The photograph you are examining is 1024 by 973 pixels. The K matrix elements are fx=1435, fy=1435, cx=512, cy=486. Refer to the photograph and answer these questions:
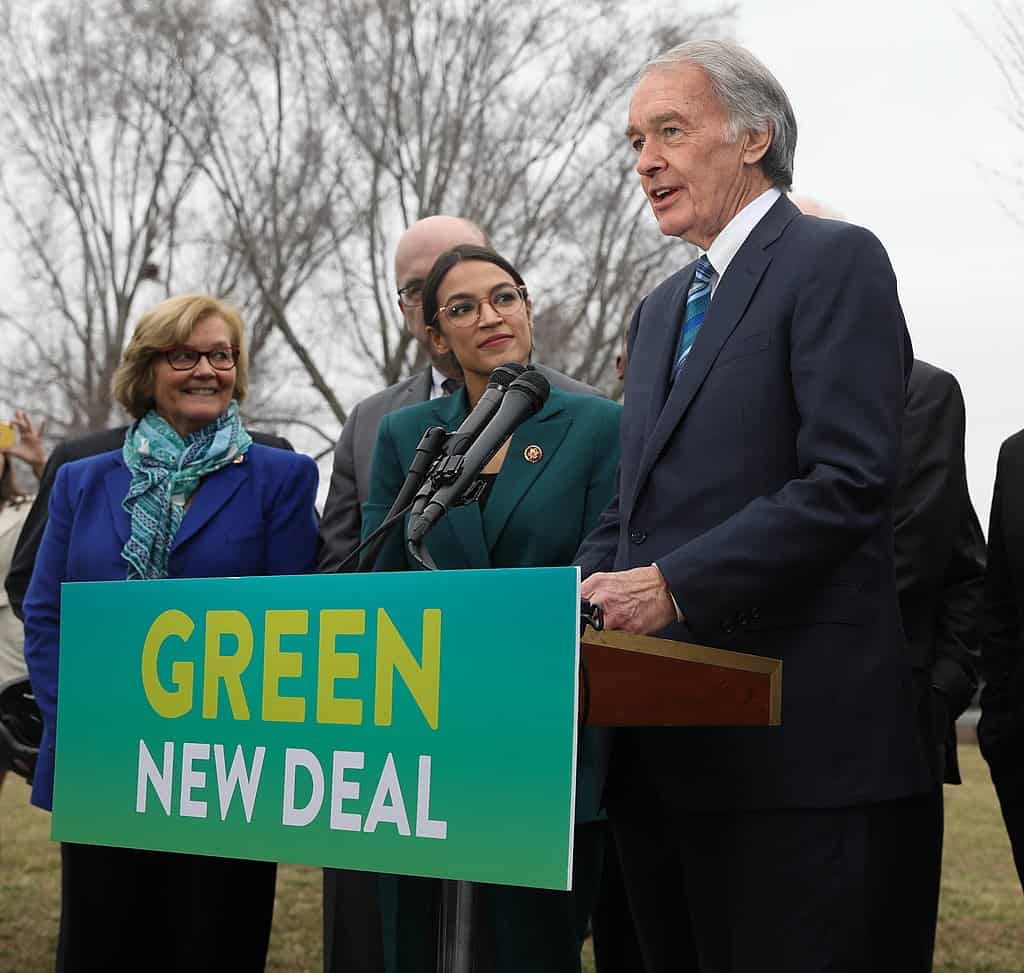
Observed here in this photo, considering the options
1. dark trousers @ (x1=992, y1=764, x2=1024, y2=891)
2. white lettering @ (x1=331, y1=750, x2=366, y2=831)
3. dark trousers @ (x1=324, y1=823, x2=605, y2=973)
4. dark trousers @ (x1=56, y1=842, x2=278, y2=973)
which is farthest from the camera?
dark trousers @ (x1=56, y1=842, x2=278, y2=973)

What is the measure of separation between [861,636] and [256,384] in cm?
1544

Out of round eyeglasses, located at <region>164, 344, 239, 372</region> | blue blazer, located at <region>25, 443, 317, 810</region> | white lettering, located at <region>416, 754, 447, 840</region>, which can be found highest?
round eyeglasses, located at <region>164, 344, 239, 372</region>

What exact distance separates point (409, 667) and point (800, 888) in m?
0.78

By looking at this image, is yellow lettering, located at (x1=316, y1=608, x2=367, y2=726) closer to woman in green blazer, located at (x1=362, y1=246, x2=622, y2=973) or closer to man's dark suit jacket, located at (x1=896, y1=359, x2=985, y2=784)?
woman in green blazer, located at (x1=362, y1=246, x2=622, y2=973)

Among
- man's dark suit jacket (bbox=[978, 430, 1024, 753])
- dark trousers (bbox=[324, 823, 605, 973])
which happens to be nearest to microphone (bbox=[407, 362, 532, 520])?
dark trousers (bbox=[324, 823, 605, 973])

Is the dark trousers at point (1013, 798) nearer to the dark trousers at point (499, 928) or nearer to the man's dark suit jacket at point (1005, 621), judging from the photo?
the man's dark suit jacket at point (1005, 621)

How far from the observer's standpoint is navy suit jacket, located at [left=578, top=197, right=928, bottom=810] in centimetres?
228

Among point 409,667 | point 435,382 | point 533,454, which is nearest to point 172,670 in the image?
point 409,667

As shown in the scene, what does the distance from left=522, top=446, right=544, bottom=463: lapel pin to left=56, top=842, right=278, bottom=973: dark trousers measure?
141 centimetres

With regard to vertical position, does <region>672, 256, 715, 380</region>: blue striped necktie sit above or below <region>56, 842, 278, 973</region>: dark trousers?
above

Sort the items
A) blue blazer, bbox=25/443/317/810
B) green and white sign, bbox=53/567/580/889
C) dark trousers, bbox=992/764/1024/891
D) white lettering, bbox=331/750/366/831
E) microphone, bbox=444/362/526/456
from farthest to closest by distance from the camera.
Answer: blue blazer, bbox=25/443/317/810 < dark trousers, bbox=992/764/1024/891 < microphone, bbox=444/362/526/456 < white lettering, bbox=331/750/366/831 < green and white sign, bbox=53/567/580/889

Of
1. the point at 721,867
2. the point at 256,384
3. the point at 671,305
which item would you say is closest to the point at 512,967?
the point at 721,867

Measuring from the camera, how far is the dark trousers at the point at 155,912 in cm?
382

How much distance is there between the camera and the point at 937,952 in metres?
6.18
